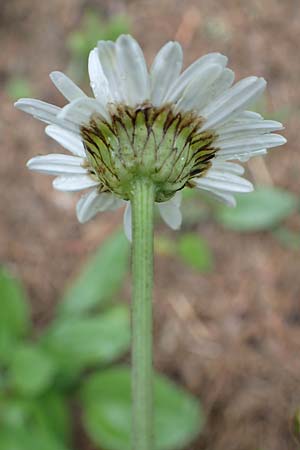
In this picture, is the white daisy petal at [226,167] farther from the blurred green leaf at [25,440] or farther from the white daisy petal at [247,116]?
the blurred green leaf at [25,440]

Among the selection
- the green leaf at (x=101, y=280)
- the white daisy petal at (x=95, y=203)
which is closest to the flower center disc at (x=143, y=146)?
the white daisy petal at (x=95, y=203)

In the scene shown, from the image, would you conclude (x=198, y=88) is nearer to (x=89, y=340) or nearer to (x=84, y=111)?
(x=84, y=111)

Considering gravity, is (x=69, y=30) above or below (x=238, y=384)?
above

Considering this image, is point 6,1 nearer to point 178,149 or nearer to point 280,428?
point 280,428

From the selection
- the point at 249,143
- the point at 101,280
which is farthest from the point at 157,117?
the point at 101,280

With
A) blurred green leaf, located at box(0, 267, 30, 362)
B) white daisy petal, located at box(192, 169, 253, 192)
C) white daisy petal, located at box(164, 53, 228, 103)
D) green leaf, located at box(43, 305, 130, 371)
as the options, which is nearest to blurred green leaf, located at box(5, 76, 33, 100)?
blurred green leaf, located at box(0, 267, 30, 362)

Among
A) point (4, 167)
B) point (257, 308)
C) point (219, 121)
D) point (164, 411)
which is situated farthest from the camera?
point (4, 167)

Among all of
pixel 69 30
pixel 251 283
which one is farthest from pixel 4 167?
pixel 251 283
